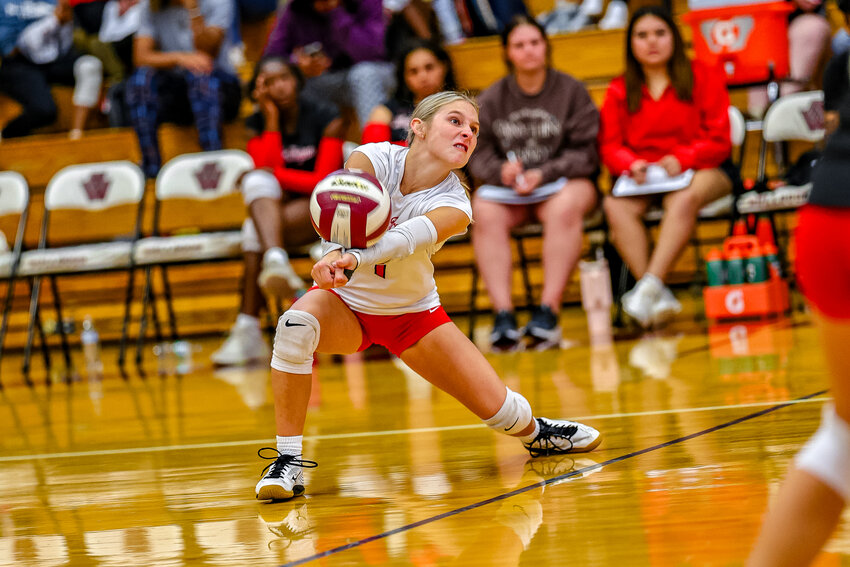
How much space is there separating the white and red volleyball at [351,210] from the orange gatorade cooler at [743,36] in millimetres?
3932

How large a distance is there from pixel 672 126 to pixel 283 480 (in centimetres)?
364

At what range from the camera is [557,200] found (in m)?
5.36

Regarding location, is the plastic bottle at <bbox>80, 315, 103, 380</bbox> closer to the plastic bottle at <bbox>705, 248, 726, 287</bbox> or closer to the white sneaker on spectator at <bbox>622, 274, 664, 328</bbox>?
the white sneaker on spectator at <bbox>622, 274, 664, 328</bbox>

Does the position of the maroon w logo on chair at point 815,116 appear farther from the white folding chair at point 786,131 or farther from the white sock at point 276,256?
the white sock at point 276,256

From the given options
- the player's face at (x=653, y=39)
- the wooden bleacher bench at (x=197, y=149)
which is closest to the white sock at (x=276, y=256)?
the wooden bleacher bench at (x=197, y=149)

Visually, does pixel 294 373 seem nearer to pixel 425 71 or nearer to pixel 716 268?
pixel 716 268

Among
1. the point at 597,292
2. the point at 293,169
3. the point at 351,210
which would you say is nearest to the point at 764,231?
the point at 597,292

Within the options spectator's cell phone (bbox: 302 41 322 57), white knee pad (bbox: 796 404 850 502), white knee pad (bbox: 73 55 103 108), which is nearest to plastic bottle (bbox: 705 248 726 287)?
spectator's cell phone (bbox: 302 41 322 57)

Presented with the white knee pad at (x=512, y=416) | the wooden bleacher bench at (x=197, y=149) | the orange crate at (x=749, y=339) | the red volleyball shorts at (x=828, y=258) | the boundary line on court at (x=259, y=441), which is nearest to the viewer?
the red volleyball shorts at (x=828, y=258)

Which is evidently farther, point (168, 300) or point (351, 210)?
point (168, 300)

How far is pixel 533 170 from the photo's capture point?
5402 mm

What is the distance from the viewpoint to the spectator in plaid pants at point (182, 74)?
22.8ft

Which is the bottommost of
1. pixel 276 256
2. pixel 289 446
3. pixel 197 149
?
pixel 289 446

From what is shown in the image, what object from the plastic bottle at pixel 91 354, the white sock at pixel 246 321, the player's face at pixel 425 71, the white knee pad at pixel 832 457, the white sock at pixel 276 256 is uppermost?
the player's face at pixel 425 71
